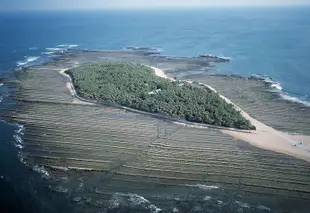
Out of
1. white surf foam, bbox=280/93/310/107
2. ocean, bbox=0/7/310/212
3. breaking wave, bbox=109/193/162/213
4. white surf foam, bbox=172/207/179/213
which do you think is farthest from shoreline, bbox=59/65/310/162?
breaking wave, bbox=109/193/162/213

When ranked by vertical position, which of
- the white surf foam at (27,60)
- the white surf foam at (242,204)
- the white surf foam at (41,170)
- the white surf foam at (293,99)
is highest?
the white surf foam at (27,60)

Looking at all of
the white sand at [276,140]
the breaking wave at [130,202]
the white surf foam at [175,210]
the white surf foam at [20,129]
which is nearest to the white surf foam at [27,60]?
the white surf foam at [20,129]

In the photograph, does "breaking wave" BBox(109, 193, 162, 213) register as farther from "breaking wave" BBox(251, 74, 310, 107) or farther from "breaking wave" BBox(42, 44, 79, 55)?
"breaking wave" BBox(42, 44, 79, 55)

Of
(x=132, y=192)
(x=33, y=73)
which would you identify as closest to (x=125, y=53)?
(x=33, y=73)

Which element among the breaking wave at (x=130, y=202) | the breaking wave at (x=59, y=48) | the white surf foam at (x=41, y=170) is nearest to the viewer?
the breaking wave at (x=130, y=202)

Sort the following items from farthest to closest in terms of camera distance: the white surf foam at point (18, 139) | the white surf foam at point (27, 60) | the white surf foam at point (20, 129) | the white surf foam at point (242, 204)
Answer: the white surf foam at point (27, 60), the white surf foam at point (20, 129), the white surf foam at point (18, 139), the white surf foam at point (242, 204)

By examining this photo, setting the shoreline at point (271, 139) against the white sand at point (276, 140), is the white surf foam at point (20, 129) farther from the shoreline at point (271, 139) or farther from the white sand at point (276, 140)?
the white sand at point (276, 140)
